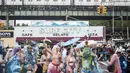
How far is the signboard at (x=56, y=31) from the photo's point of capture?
37.1m

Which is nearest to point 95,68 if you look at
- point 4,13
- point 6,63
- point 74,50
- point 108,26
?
point 74,50

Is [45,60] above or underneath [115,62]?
underneath

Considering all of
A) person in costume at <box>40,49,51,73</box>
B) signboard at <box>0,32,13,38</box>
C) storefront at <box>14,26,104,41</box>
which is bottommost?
signboard at <box>0,32,13,38</box>

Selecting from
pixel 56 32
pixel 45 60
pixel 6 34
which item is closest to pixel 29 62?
pixel 45 60

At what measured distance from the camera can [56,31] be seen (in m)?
38.6

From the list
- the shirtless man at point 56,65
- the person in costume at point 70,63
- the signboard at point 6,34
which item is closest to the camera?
the shirtless man at point 56,65

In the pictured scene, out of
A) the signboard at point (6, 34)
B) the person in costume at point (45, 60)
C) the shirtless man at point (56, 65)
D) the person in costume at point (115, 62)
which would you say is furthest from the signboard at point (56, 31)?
the shirtless man at point (56, 65)

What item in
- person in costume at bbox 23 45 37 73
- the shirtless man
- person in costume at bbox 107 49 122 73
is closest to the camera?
the shirtless man

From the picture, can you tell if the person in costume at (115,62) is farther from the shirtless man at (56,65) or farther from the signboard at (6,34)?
the signboard at (6,34)

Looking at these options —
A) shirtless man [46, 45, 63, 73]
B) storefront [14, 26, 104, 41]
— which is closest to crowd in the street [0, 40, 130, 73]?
shirtless man [46, 45, 63, 73]

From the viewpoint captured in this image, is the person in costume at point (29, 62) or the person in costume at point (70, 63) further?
the person in costume at point (29, 62)

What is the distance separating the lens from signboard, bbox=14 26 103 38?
122 feet

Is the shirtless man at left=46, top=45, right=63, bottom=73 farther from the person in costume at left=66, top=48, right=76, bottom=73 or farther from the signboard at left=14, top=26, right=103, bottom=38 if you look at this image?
the signboard at left=14, top=26, right=103, bottom=38

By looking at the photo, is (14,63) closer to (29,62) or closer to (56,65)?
(29,62)
